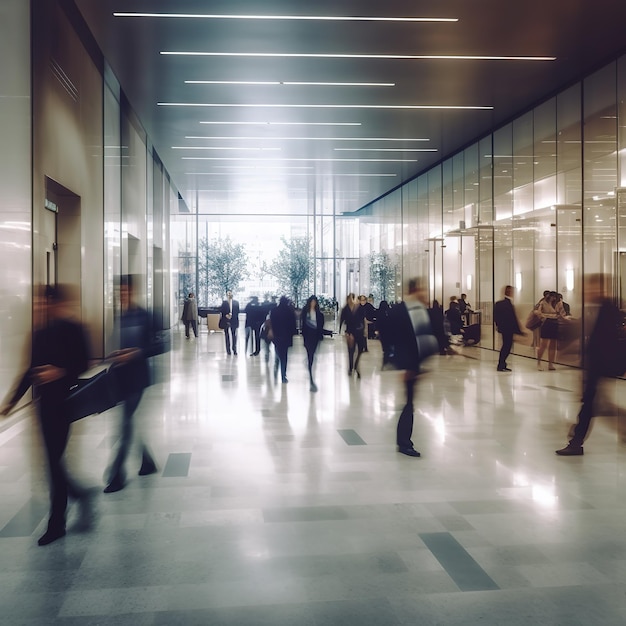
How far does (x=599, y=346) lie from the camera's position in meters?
6.32

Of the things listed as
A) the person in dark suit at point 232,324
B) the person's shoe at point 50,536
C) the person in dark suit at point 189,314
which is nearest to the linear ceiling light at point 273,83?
the person in dark suit at point 232,324

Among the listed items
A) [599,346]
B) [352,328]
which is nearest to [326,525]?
[599,346]

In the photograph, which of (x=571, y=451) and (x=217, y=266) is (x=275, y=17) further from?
(x=217, y=266)

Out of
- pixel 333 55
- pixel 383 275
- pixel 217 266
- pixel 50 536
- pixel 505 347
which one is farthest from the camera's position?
pixel 217 266

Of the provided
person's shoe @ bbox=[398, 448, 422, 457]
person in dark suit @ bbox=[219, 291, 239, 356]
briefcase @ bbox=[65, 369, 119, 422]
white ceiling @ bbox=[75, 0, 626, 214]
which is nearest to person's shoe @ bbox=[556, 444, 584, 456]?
person's shoe @ bbox=[398, 448, 422, 457]

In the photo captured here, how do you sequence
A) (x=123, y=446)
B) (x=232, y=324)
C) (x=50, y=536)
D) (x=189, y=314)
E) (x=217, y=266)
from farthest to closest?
(x=217, y=266) → (x=189, y=314) → (x=232, y=324) → (x=123, y=446) → (x=50, y=536)

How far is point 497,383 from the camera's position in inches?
480

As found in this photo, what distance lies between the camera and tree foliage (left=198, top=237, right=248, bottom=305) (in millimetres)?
40625

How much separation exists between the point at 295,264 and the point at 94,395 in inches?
1418

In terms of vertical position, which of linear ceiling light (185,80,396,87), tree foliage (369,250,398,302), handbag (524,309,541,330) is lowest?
handbag (524,309,541,330)

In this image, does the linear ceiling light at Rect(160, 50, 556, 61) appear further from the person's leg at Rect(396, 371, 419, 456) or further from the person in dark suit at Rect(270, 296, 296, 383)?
the person's leg at Rect(396, 371, 419, 456)

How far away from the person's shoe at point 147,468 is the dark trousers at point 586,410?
431 cm

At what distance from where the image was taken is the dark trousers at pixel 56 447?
4.45 meters

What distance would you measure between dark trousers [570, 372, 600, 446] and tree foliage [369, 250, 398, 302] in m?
22.6
